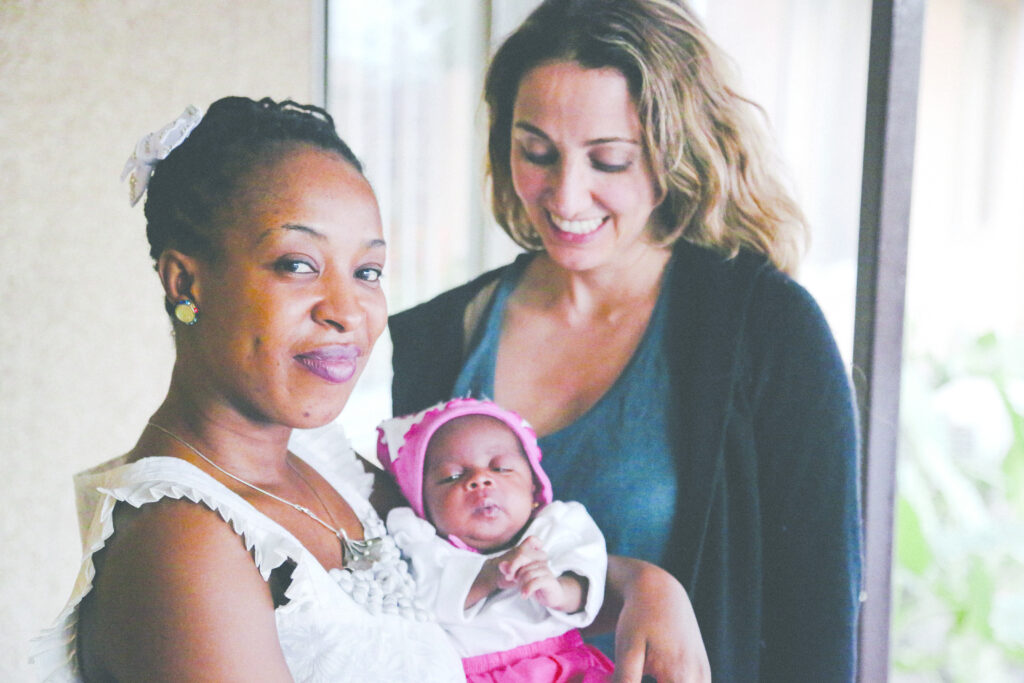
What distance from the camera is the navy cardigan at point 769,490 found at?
4.75 ft

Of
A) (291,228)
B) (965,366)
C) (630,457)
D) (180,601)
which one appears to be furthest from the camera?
(965,366)

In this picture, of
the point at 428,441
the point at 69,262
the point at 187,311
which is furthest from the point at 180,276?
the point at 69,262

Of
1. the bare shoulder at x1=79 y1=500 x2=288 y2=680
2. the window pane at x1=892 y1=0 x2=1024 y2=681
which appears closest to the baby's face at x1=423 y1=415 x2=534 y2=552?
the bare shoulder at x1=79 y1=500 x2=288 y2=680

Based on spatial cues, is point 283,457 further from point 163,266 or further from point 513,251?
point 513,251

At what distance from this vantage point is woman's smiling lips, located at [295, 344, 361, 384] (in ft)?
3.24

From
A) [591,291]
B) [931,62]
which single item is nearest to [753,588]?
[591,291]

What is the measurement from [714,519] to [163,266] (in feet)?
3.23

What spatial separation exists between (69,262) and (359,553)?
1705 millimetres

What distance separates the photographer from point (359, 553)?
1.16 meters

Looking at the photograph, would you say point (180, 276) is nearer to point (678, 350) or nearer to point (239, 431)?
point (239, 431)

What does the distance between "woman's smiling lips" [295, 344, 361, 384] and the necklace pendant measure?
275 millimetres

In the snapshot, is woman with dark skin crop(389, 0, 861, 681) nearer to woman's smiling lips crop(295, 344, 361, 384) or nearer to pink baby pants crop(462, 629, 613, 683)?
pink baby pants crop(462, 629, 613, 683)

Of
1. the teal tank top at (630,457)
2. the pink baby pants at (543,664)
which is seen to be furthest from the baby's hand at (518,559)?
the teal tank top at (630,457)

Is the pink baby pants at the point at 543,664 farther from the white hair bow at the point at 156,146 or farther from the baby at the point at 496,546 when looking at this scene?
the white hair bow at the point at 156,146
